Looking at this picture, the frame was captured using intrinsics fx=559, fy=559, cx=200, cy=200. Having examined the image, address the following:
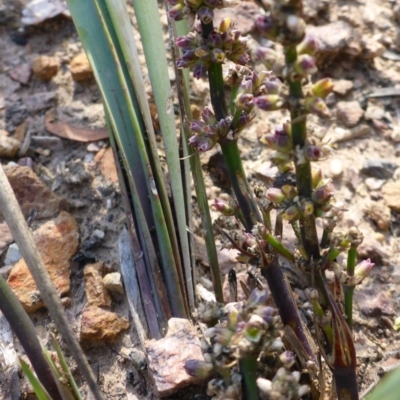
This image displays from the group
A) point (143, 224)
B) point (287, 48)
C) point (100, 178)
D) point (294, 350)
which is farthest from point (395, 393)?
point (100, 178)

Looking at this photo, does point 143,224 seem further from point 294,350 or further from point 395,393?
point 395,393

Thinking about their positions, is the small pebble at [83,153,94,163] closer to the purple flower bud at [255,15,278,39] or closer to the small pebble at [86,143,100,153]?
the small pebble at [86,143,100,153]

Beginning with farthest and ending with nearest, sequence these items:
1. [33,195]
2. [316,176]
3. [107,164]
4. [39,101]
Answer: [39,101] < [107,164] < [33,195] < [316,176]

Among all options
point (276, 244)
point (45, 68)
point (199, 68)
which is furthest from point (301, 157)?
point (45, 68)

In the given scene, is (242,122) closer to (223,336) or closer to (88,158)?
(223,336)

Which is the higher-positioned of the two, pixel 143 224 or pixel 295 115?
pixel 295 115

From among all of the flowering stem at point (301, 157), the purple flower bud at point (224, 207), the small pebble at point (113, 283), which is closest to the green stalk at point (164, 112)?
the small pebble at point (113, 283)

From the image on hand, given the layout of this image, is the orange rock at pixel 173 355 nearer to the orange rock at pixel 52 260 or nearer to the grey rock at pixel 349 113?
the orange rock at pixel 52 260
